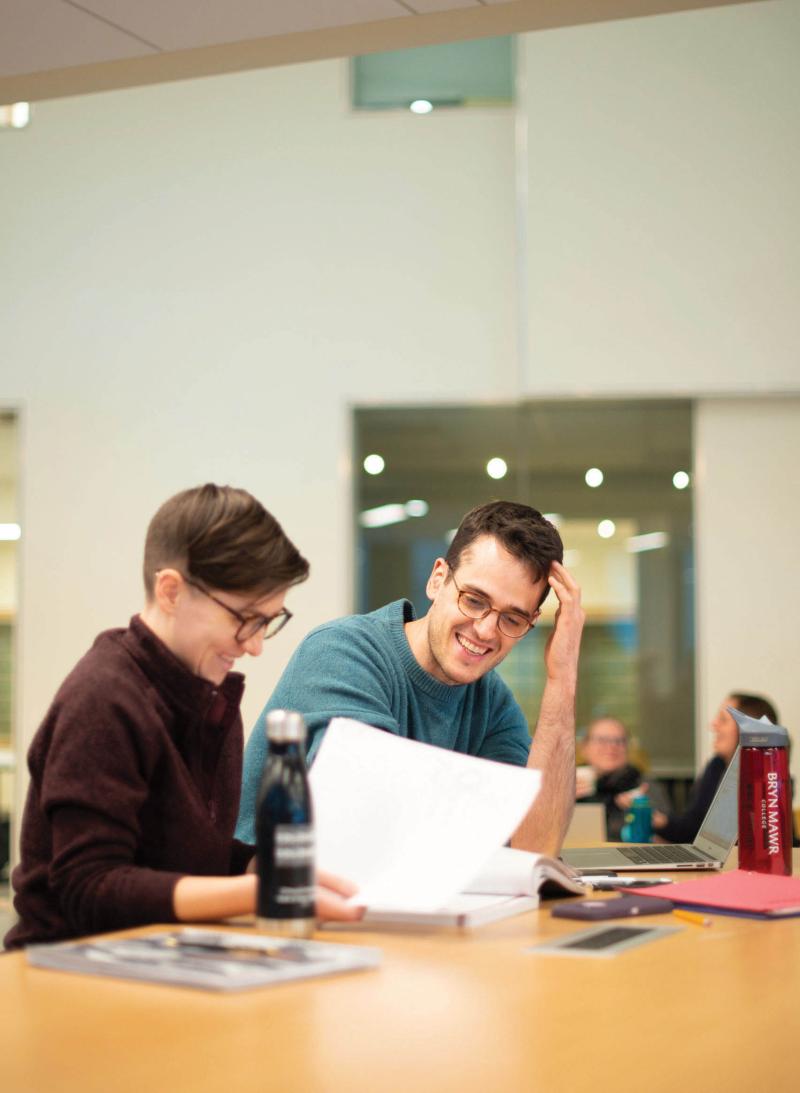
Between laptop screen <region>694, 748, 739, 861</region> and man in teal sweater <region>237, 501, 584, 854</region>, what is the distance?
0.27 metres

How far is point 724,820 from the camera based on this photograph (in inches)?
97.0

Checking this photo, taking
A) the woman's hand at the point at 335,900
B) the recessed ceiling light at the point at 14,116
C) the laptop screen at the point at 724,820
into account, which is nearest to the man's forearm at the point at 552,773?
the laptop screen at the point at 724,820

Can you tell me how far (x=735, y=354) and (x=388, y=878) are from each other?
17.6ft

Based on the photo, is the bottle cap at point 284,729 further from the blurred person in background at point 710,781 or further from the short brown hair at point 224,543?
the blurred person in background at point 710,781

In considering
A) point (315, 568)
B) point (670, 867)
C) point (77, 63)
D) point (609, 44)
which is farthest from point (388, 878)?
point (609, 44)

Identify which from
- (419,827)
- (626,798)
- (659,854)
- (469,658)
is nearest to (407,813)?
(419,827)

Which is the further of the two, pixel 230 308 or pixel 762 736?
pixel 230 308

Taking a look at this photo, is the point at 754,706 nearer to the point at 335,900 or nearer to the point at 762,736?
the point at 762,736

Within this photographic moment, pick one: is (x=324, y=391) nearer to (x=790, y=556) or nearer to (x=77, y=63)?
(x=790, y=556)

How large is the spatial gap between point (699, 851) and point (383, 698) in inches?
26.1

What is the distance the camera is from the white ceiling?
3.50 metres

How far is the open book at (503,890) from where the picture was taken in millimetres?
1601

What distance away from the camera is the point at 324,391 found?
675 centimetres

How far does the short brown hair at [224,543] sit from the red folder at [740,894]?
702 millimetres
